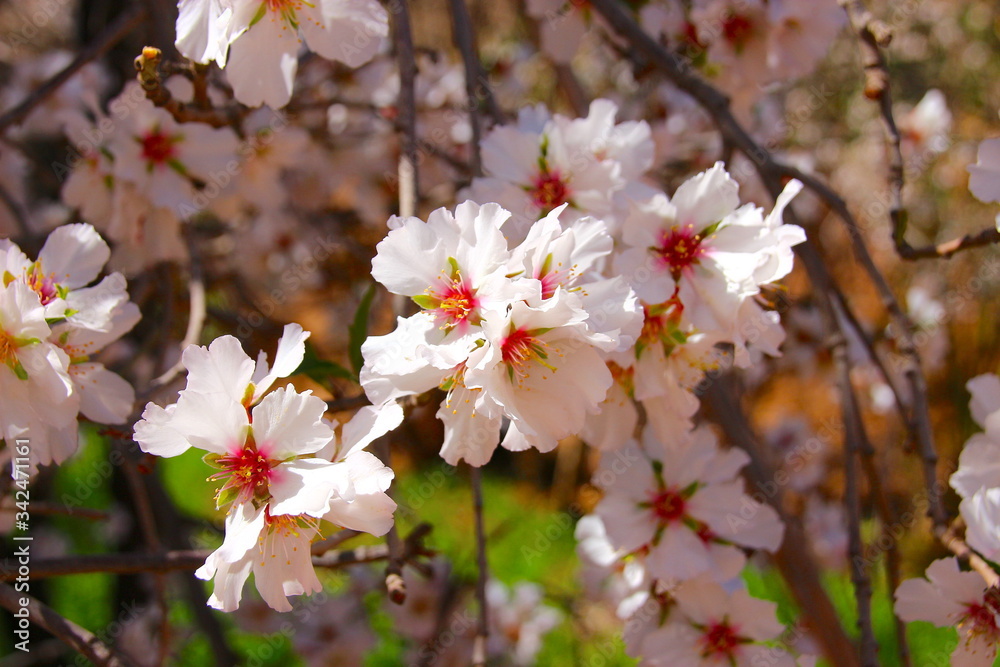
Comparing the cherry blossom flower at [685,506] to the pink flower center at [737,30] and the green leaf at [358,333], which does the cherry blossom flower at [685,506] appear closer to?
the green leaf at [358,333]

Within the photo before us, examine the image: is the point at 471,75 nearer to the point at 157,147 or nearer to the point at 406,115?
the point at 406,115

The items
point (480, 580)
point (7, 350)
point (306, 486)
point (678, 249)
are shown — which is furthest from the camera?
point (480, 580)

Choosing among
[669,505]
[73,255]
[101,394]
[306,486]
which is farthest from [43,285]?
[669,505]

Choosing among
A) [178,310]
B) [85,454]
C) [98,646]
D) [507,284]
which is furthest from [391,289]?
[85,454]

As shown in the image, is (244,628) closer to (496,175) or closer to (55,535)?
(55,535)

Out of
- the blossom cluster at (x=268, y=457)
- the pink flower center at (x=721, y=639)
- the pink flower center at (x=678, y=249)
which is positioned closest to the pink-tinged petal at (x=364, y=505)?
the blossom cluster at (x=268, y=457)

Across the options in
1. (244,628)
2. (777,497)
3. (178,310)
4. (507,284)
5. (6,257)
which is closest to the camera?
(507,284)
